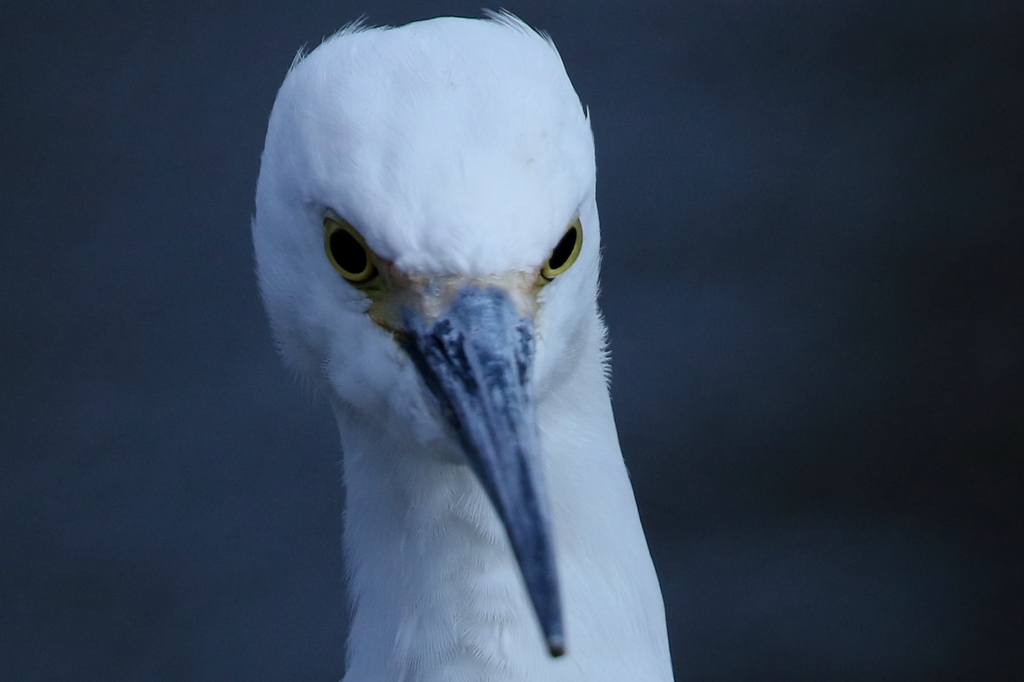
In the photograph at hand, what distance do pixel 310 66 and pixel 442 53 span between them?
120mm

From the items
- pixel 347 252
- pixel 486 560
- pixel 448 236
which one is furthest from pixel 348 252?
pixel 486 560

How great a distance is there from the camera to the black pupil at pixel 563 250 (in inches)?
40.9

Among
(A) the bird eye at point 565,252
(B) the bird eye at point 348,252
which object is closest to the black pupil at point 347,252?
(B) the bird eye at point 348,252

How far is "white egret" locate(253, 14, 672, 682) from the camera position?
996 millimetres

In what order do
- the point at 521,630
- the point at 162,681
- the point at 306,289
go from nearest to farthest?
1. the point at 306,289
2. the point at 521,630
3. the point at 162,681

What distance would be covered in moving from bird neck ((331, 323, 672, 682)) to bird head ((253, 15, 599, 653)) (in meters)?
0.11

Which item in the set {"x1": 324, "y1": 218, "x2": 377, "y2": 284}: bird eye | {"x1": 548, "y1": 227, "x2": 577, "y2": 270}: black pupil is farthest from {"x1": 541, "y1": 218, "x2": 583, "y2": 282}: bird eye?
{"x1": 324, "y1": 218, "x2": 377, "y2": 284}: bird eye

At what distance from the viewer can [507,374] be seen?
100 cm

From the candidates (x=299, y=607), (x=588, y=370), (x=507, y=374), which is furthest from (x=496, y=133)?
(x=299, y=607)

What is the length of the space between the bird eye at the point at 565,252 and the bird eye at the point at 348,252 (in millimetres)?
134

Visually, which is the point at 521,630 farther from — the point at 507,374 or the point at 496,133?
the point at 496,133

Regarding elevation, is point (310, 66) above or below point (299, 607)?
above

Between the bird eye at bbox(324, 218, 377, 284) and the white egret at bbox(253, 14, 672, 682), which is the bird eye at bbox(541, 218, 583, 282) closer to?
the white egret at bbox(253, 14, 672, 682)

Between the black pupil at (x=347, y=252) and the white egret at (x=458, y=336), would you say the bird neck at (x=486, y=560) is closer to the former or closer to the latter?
the white egret at (x=458, y=336)
